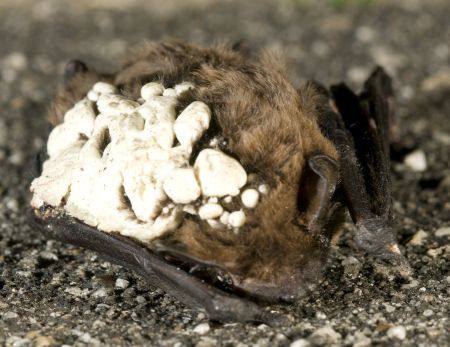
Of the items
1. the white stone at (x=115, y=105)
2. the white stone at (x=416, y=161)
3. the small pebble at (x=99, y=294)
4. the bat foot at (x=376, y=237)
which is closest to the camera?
the bat foot at (x=376, y=237)

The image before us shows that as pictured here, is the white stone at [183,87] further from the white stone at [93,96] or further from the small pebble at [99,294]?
the small pebble at [99,294]

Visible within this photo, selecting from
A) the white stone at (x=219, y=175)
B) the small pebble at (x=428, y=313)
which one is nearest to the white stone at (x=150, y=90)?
the white stone at (x=219, y=175)

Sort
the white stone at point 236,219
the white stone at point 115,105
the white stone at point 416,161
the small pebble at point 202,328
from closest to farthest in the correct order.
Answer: the white stone at point 236,219 → the small pebble at point 202,328 → the white stone at point 115,105 → the white stone at point 416,161

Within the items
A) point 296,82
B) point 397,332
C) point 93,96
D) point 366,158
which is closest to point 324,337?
point 397,332

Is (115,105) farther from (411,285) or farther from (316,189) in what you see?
(411,285)

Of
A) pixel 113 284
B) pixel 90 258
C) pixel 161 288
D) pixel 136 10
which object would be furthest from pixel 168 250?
pixel 136 10

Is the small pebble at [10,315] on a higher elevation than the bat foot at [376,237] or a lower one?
lower

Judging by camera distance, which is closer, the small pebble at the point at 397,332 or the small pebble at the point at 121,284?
the small pebble at the point at 397,332

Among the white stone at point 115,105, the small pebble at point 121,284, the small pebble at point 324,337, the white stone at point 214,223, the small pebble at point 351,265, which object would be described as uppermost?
the white stone at point 115,105
